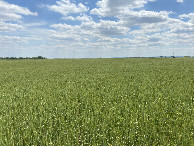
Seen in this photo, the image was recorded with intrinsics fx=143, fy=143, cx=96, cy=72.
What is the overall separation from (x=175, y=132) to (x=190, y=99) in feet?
11.8

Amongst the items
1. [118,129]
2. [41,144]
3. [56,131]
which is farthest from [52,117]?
[118,129]

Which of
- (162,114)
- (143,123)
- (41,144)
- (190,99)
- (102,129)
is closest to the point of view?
(41,144)

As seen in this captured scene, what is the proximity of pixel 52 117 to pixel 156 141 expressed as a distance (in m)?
3.49

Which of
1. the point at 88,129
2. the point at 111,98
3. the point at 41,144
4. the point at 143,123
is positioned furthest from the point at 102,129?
the point at 111,98

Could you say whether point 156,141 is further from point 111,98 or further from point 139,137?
point 111,98

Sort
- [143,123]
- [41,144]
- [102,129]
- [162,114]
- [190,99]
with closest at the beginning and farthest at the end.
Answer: [41,144] → [102,129] → [143,123] → [162,114] → [190,99]

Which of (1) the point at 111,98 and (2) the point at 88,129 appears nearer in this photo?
(2) the point at 88,129

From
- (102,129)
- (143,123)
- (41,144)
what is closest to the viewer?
(41,144)

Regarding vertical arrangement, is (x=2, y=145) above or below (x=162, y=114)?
below

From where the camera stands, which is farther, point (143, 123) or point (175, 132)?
point (143, 123)

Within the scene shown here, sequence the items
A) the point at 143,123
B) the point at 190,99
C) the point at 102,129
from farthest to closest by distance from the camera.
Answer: the point at 190,99 → the point at 143,123 → the point at 102,129

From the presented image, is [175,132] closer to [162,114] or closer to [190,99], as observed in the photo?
[162,114]

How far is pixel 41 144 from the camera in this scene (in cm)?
365

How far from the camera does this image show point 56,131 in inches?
165
